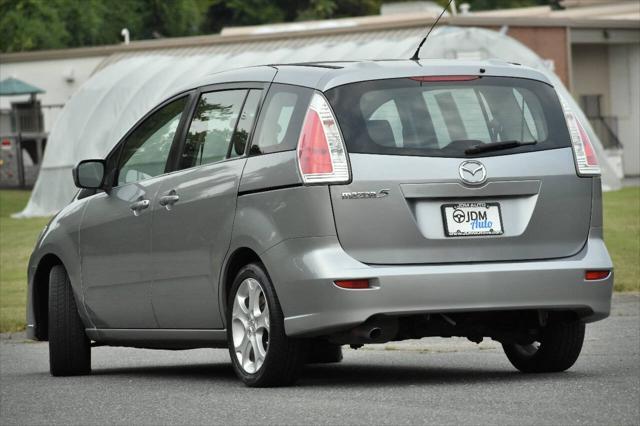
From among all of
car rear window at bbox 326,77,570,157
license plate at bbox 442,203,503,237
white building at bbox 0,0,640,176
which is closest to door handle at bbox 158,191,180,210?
car rear window at bbox 326,77,570,157

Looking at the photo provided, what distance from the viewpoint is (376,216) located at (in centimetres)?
845

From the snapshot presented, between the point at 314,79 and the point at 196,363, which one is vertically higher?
the point at 314,79

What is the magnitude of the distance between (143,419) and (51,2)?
61497 millimetres

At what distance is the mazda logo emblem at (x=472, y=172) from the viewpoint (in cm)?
855

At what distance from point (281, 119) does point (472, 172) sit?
1.06 metres

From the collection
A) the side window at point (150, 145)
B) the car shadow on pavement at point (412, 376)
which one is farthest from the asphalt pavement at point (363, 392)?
the side window at point (150, 145)

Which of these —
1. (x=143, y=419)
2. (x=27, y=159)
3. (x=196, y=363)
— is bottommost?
(x=27, y=159)

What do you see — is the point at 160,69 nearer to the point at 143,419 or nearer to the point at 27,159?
the point at 27,159

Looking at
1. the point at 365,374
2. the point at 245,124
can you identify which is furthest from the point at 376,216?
the point at 365,374

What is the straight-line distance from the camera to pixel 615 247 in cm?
2128

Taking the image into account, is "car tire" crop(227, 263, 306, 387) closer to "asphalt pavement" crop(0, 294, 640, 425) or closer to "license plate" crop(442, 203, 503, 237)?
"asphalt pavement" crop(0, 294, 640, 425)

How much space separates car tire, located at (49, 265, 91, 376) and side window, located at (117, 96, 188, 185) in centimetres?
86

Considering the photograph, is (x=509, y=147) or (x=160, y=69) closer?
(x=509, y=147)

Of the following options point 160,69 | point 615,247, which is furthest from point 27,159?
point 615,247
